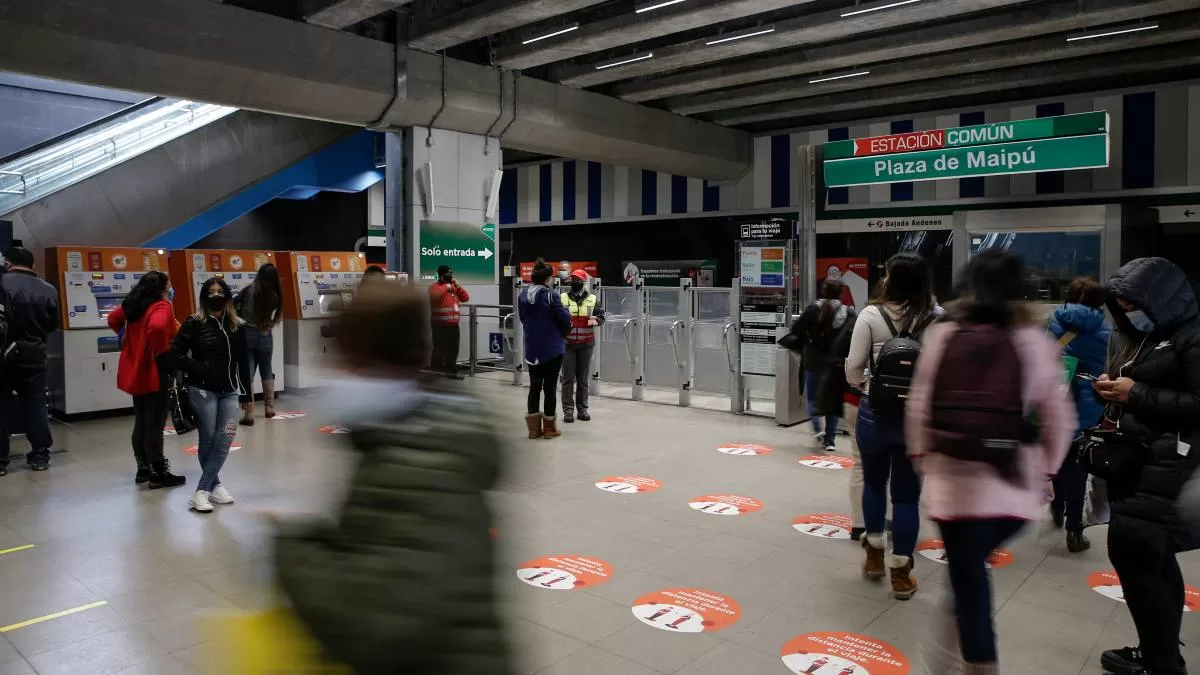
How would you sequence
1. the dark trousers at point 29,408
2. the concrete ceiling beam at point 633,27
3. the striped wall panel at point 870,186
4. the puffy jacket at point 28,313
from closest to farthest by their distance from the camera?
the puffy jacket at point 28,313
the dark trousers at point 29,408
the concrete ceiling beam at point 633,27
the striped wall panel at point 870,186

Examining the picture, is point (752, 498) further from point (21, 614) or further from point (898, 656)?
point (21, 614)

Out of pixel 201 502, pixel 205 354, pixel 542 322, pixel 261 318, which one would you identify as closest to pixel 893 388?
pixel 205 354

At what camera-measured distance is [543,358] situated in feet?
22.0

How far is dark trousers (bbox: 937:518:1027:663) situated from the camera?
2.23 m

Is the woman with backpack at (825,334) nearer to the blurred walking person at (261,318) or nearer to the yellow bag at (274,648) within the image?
the yellow bag at (274,648)

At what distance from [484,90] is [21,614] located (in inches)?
288

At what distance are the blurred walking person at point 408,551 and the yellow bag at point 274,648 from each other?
0.03m

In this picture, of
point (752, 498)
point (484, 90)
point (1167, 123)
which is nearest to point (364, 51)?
point (484, 90)

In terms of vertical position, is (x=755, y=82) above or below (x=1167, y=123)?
above

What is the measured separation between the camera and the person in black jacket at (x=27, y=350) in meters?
5.61

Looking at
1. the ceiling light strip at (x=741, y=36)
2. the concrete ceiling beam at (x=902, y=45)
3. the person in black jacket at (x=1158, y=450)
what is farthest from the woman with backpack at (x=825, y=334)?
the concrete ceiling beam at (x=902, y=45)

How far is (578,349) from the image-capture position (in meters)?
7.94

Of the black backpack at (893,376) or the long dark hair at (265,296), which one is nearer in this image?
the black backpack at (893,376)

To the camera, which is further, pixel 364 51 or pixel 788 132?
pixel 788 132
